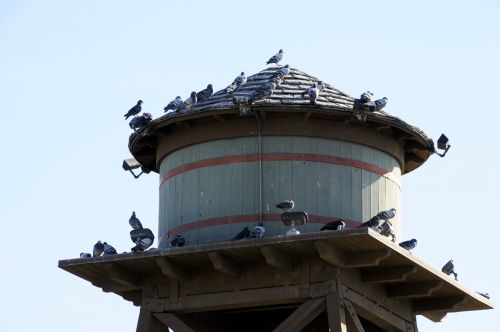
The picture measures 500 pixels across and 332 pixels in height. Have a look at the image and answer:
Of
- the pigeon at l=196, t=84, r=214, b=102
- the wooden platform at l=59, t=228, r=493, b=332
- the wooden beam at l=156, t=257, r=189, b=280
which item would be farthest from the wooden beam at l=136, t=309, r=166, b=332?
the pigeon at l=196, t=84, r=214, b=102

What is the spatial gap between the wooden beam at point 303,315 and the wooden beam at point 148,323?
2745mm

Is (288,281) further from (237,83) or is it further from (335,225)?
(237,83)

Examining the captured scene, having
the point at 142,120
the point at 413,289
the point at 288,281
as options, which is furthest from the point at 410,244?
the point at 142,120

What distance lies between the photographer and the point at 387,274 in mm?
30188

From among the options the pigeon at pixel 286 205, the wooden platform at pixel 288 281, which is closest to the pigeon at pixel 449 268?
the wooden platform at pixel 288 281

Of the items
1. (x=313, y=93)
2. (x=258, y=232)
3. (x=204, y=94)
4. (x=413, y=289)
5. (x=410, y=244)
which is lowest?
(x=413, y=289)

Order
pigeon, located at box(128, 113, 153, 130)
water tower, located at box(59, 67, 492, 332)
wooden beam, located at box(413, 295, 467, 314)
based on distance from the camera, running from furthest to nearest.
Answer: wooden beam, located at box(413, 295, 467, 314)
pigeon, located at box(128, 113, 153, 130)
water tower, located at box(59, 67, 492, 332)

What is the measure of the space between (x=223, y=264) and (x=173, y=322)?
1858mm

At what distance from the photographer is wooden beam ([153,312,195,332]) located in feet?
99.7

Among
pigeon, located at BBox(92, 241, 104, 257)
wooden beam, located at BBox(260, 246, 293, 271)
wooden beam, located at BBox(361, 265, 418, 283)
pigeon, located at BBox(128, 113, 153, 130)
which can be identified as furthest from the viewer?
pigeon, located at BBox(128, 113, 153, 130)

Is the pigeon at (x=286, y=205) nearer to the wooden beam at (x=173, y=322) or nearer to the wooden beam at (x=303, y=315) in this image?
the wooden beam at (x=303, y=315)

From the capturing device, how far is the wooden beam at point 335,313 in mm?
28891

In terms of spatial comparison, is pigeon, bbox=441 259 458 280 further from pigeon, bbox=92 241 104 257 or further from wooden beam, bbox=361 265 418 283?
pigeon, bbox=92 241 104 257

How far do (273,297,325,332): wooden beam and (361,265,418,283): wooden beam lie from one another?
1338 mm
